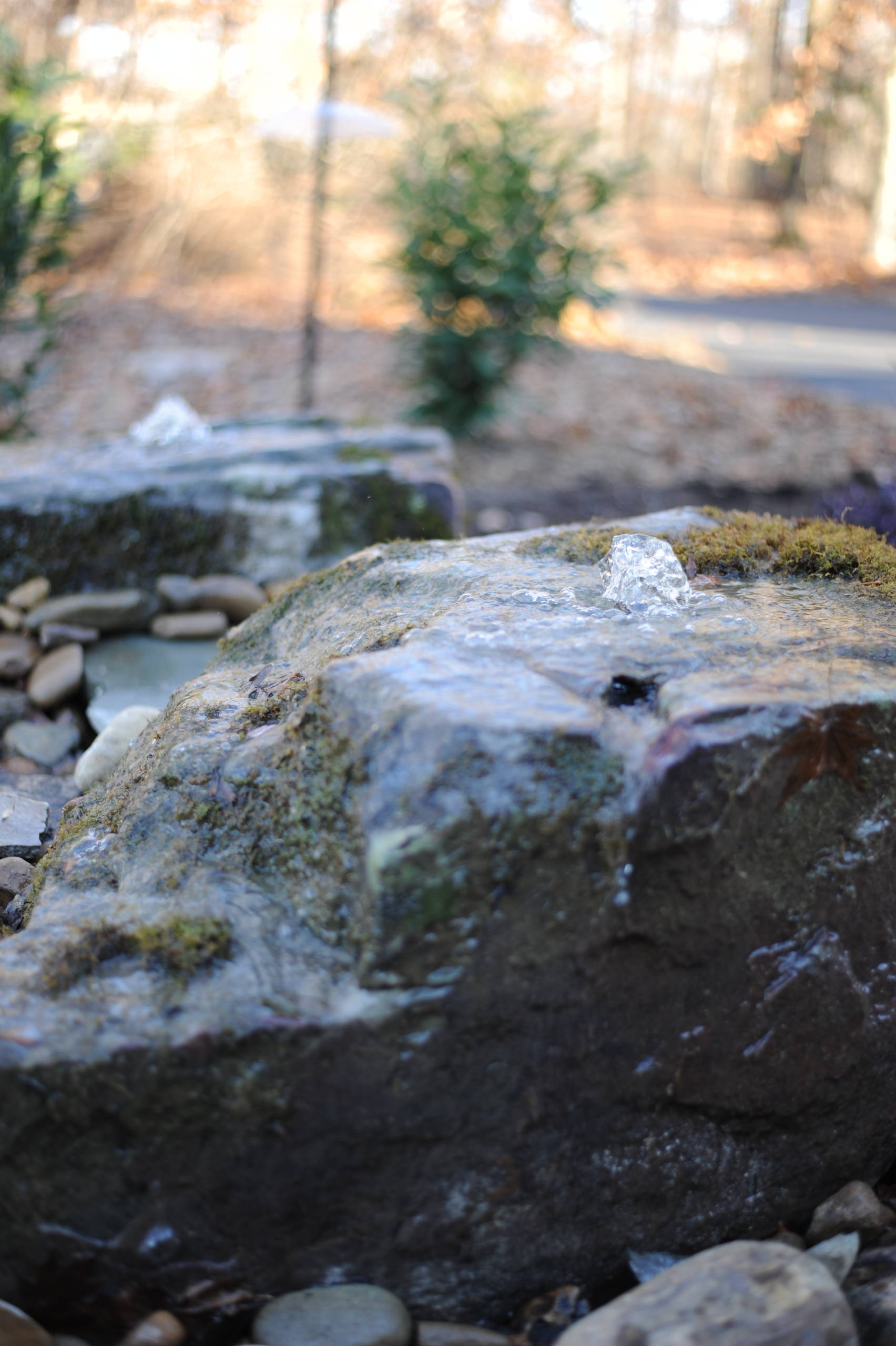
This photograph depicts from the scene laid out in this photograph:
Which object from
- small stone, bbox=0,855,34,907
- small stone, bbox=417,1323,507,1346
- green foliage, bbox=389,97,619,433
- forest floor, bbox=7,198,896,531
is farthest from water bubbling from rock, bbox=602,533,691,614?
green foliage, bbox=389,97,619,433

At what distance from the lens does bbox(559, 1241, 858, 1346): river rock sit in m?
1.32

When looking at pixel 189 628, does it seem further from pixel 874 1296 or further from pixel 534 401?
pixel 534 401

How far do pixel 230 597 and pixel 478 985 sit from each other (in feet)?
8.36

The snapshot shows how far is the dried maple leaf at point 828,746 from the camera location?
1.56 metres

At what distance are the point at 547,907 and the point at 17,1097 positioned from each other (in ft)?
2.46

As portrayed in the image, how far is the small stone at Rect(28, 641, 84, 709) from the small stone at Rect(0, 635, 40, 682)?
0.11 ft

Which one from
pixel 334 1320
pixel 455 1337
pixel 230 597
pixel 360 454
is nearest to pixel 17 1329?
pixel 334 1320

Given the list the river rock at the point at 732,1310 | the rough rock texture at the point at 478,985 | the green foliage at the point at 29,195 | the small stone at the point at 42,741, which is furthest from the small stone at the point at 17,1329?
Result: the green foliage at the point at 29,195

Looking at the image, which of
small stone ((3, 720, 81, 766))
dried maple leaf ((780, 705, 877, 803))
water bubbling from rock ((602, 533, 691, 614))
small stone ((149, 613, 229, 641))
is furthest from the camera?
small stone ((149, 613, 229, 641))

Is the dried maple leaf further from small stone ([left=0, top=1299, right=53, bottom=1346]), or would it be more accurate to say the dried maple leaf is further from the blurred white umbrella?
the blurred white umbrella

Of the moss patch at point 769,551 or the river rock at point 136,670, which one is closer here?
the moss patch at point 769,551

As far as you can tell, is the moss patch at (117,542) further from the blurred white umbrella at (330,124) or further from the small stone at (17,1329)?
the blurred white umbrella at (330,124)

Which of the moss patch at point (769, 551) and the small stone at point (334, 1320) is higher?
the moss patch at point (769, 551)

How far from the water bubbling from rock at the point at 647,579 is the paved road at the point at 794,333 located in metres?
7.79
